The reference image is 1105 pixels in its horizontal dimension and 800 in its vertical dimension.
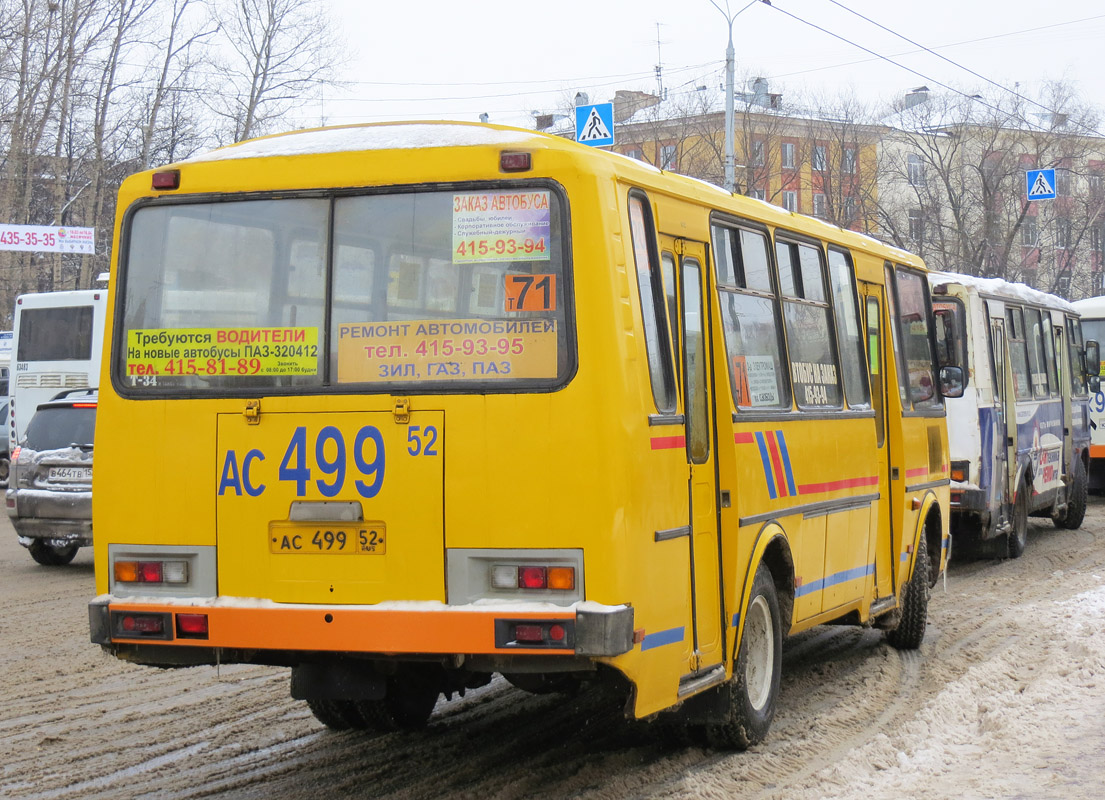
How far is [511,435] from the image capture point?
19.0 feet

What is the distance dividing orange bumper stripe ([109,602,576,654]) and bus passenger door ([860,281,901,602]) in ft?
14.5

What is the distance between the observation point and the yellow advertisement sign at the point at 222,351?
612 centimetres

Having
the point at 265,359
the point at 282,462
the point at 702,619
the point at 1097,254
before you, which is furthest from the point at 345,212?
the point at 1097,254

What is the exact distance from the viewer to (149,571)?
20.3 ft

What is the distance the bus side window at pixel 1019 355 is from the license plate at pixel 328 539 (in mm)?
11615

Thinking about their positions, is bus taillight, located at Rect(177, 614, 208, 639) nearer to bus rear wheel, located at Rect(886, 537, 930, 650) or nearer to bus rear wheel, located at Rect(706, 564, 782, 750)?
bus rear wheel, located at Rect(706, 564, 782, 750)

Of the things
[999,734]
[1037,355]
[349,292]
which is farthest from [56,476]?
[1037,355]

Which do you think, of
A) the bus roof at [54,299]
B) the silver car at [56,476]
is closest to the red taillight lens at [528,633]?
the silver car at [56,476]

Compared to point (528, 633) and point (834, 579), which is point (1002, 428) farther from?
point (528, 633)

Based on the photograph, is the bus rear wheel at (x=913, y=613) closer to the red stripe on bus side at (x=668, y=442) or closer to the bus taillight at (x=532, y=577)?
the red stripe on bus side at (x=668, y=442)

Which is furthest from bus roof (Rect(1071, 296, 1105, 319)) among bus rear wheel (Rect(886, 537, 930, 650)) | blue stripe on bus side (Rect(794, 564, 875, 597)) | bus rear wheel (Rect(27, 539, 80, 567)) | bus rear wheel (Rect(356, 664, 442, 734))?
bus rear wheel (Rect(356, 664, 442, 734))

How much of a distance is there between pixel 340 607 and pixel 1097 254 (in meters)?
60.2

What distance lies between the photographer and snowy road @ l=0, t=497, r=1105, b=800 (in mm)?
6586

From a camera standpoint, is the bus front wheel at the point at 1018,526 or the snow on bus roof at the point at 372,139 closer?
the snow on bus roof at the point at 372,139
